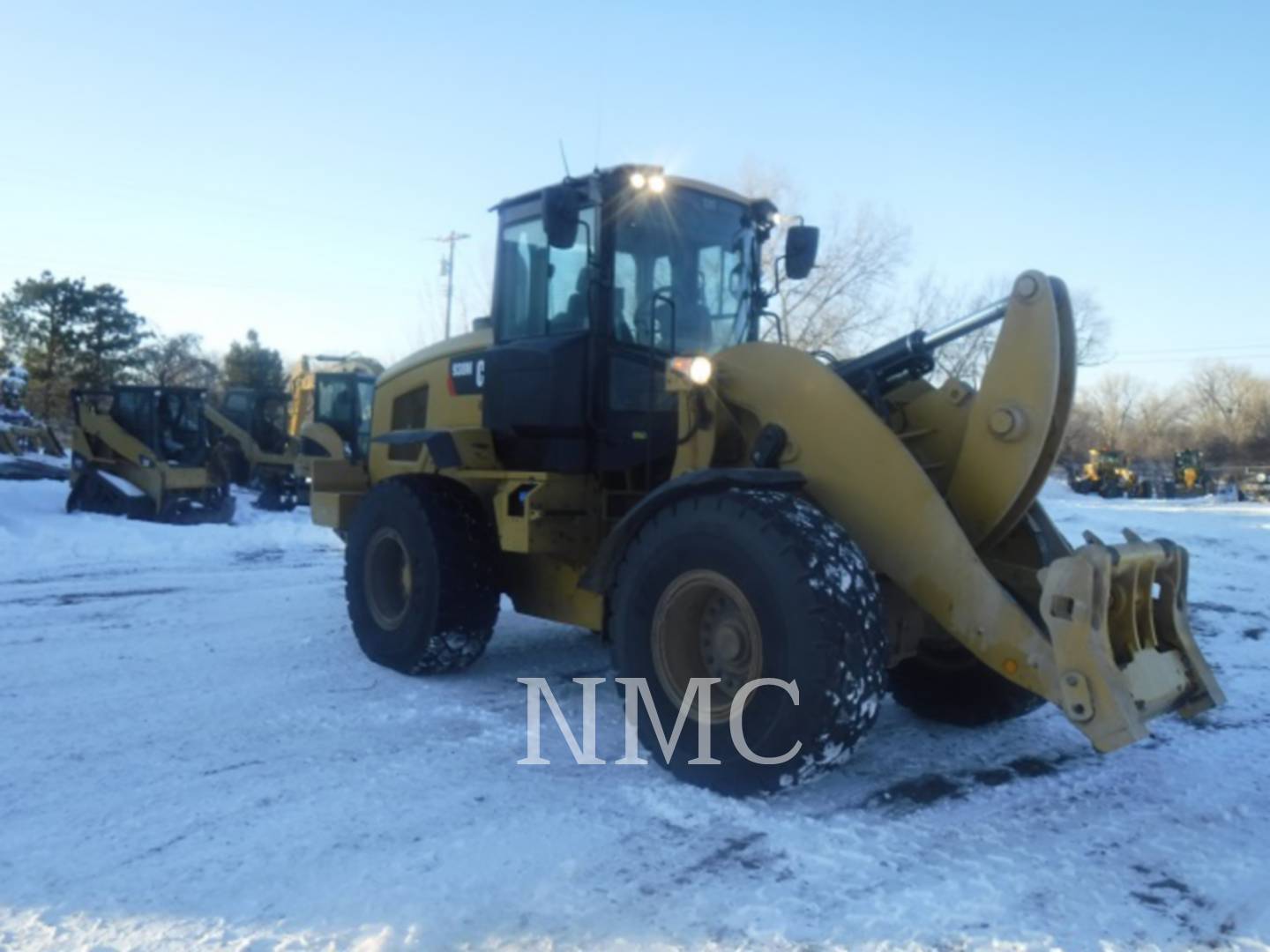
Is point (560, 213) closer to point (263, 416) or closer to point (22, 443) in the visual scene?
point (263, 416)

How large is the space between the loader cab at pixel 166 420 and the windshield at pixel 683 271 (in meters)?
13.8

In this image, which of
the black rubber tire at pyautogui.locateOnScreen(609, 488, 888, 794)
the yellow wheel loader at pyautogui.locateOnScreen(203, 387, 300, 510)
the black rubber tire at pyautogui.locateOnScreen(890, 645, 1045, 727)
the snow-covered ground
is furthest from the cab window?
the yellow wheel loader at pyautogui.locateOnScreen(203, 387, 300, 510)

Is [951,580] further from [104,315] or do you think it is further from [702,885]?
[104,315]

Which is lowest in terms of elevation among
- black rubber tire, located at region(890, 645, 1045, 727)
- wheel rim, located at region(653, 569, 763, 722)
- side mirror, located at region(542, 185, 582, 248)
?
black rubber tire, located at region(890, 645, 1045, 727)

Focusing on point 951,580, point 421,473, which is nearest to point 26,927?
point 951,580

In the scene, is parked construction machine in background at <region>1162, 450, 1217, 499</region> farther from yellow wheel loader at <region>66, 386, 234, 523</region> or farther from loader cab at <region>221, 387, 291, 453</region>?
yellow wheel loader at <region>66, 386, 234, 523</region>

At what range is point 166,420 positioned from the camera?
59.0ft

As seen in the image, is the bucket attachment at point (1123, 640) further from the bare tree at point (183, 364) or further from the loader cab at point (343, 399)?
the bare tree at point (183, 364)

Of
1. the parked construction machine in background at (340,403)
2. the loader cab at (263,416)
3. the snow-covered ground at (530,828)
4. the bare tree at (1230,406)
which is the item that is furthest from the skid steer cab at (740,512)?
the bare tree at (1230,406)

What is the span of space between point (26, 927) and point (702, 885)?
200cm

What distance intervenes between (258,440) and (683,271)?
62.9ft

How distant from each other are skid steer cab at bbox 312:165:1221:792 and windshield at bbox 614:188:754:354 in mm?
17

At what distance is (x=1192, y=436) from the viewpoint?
262 feet

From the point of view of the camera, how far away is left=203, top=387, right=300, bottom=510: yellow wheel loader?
851 inches
